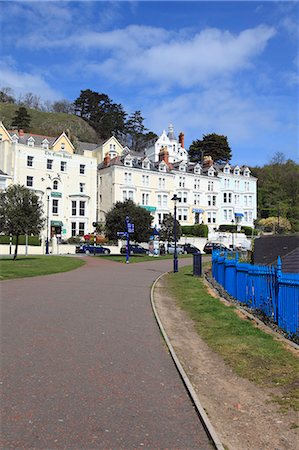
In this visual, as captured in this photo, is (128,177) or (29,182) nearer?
(29,182)

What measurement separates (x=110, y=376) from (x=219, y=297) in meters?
10.00

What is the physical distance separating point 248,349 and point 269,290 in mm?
3071

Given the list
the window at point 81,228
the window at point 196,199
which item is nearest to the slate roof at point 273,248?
the window at point 81,228

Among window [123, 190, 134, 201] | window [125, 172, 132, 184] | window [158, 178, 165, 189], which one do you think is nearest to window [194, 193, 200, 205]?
window [158, 178, 165, 189]

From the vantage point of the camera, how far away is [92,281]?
20344 mm

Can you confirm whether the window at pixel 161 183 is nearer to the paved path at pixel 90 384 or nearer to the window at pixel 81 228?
the window at pixel 81 228

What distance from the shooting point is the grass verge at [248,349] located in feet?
21.1

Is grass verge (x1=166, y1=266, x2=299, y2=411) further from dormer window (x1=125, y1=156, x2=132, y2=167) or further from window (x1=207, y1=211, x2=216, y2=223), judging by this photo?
window (x1=207, y1=211, x2=216, y2=223)

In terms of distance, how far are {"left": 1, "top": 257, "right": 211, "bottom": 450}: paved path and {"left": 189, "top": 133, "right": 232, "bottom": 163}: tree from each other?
86606 millimetres

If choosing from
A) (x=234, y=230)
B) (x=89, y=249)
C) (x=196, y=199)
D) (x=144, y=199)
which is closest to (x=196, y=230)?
(x=196, y=199)

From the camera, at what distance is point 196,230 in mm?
66625

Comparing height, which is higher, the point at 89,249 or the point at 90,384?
the point at 89,249

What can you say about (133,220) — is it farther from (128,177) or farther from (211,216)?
(211,216)

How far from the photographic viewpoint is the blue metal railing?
9.46 meters
